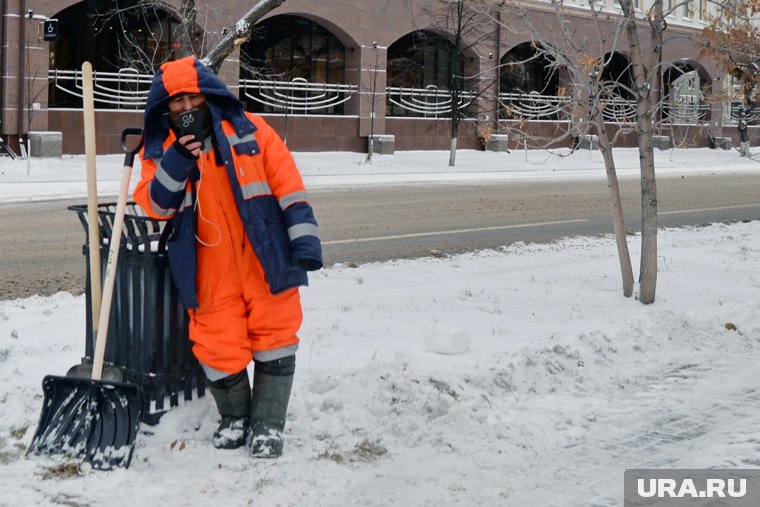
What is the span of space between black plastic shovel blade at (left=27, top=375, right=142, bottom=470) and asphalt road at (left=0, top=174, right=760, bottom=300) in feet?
15.0

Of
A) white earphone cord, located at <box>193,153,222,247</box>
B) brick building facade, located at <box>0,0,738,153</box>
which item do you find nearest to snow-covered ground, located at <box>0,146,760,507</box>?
white earphone cord, located at <box>193,153,222,247</box>

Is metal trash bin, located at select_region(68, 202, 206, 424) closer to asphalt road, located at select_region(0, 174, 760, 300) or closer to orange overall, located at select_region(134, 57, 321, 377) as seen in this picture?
→ orange overall, located at select_region(134, 57, 321, 377)

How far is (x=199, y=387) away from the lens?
17.6 feet

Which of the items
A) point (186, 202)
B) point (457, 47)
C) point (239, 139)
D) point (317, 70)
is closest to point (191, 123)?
point (239, 139)

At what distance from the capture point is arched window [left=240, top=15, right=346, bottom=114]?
33.1 m

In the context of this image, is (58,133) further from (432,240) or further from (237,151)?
(237,151)

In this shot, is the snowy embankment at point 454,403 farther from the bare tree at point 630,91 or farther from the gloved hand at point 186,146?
the gloved hand at point 186,146

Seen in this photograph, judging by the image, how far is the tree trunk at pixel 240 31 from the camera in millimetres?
12727

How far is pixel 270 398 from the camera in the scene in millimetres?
5059

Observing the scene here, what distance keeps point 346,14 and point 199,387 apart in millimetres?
28138

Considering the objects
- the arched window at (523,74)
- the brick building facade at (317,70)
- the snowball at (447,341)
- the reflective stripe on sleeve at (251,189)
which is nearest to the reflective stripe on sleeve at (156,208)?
the reflective stripe on sleeve at (251,189)

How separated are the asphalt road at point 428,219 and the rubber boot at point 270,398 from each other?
481 cm

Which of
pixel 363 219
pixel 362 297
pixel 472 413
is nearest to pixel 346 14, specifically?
pixel 363 219

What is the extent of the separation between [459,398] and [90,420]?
6.35 feet
